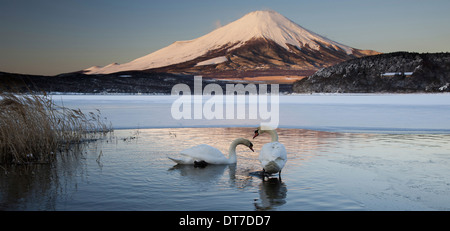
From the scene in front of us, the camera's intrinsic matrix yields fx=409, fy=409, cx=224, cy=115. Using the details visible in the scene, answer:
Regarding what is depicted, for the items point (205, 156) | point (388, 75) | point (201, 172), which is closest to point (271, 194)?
point (201, 172)

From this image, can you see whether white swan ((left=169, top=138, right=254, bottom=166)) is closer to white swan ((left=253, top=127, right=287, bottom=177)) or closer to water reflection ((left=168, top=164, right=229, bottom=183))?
water reflection ((left=168, top=164, right=229, bottom=183))

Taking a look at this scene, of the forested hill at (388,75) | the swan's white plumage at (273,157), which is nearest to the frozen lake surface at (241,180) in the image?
the swan's white plumage at (273,157)

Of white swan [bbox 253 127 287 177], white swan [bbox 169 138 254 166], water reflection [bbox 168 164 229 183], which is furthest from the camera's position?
white swan [bbox 169 138 254 166]

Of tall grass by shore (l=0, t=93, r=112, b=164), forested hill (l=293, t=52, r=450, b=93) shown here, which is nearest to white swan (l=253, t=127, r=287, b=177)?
tall grass by shore (l=0, t=93, r=112, b=164)

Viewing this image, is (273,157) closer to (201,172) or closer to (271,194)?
(271,194)

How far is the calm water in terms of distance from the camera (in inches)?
202

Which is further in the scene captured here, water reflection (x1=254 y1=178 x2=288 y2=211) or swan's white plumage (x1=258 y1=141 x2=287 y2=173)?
swan's white plumage (x1=258 y1=141 x2=287 y2=173)

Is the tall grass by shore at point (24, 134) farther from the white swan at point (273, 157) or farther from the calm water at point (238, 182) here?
the white swan at point (273, 157)

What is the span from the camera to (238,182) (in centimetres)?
634

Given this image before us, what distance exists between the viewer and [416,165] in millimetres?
7602

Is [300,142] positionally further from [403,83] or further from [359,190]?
[403,83]

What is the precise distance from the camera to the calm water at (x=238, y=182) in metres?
5.14
